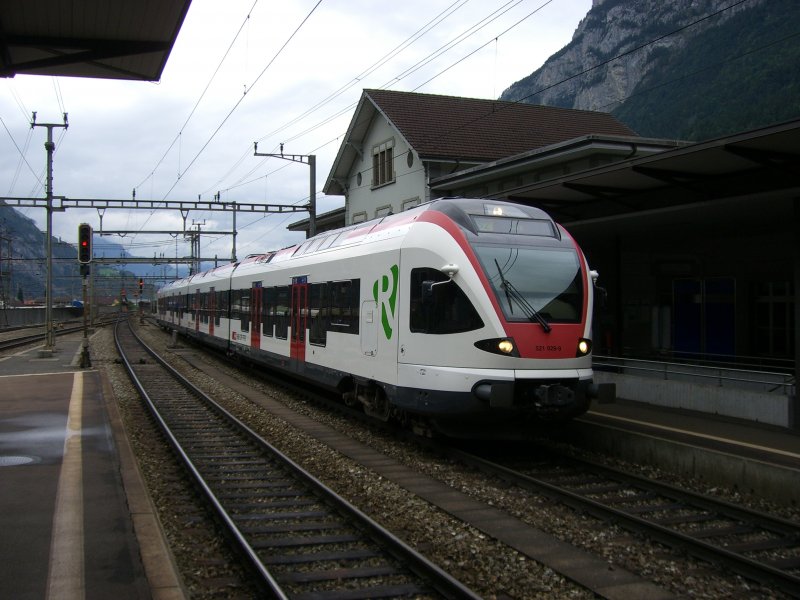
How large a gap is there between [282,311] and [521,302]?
8096 millimetres

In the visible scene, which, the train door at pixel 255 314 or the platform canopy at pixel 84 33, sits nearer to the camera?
the platform canopy at pixel 84 33

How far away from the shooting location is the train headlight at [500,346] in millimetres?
8500

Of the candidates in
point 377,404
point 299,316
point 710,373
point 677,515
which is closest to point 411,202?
point 299,316

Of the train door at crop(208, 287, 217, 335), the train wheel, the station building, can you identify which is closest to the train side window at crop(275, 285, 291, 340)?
the train wheel

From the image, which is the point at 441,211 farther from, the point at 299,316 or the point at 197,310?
the point at 197,310

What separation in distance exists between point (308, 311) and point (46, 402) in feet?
16.0

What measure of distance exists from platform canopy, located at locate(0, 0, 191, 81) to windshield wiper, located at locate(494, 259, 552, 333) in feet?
15.4

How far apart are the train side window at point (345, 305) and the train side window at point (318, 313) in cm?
31

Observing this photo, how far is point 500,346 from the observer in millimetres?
8500

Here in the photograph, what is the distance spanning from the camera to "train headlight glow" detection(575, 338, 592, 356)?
906cm

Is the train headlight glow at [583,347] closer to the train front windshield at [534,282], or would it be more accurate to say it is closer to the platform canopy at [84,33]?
the train front windshield at [534,282]

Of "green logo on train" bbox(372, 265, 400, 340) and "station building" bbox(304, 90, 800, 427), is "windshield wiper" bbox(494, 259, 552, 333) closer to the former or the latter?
"green logo on train" bbox(372, 265, 400, 340)

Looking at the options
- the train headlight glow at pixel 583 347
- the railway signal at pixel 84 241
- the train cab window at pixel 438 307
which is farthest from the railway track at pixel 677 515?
the railway signal at pixel 84 241

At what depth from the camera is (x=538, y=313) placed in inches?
347
